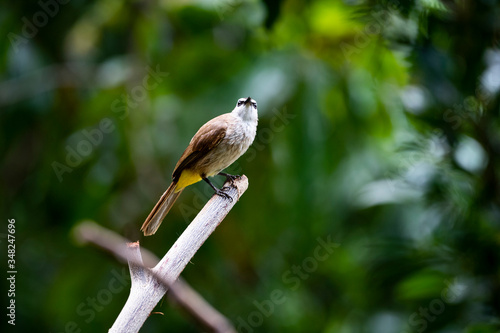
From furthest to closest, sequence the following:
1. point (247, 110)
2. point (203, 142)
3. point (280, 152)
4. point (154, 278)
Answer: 1. point (280, 152)
2. point (247, 110)
3. point (203, 142)
4. point (154, 278)

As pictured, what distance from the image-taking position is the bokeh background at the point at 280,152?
7.84 feet

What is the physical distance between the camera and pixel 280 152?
11.9 feet

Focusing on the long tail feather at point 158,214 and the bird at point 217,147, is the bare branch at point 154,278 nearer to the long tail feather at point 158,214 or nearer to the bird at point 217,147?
the long tail feather at point 158,214

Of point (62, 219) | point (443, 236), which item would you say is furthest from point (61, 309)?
point (443, 236)

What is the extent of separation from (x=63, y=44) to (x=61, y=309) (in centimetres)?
220

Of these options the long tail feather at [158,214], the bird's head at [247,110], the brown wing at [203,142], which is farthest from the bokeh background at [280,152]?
the long tail feather at [158,214]

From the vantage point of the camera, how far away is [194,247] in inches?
59.8

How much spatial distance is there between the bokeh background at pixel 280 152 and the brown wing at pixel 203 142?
0.54 meters

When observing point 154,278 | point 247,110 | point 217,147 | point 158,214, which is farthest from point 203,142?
point 154,278

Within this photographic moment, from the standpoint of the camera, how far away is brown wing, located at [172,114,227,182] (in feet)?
7.98

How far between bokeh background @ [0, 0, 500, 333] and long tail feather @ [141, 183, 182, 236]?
937 mm

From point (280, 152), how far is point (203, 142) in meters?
1.15

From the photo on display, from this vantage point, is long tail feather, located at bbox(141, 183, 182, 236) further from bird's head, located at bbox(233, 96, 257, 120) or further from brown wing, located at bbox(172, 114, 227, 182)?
bird's head, located at bbox(233, 96, 257, 120)

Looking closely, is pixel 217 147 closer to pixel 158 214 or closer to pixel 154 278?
pixel 158 214
